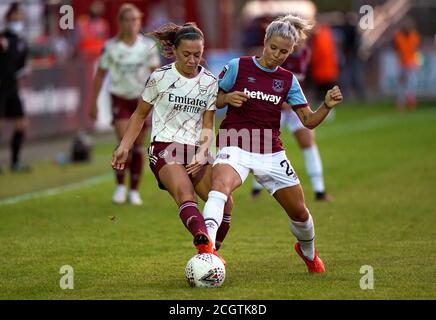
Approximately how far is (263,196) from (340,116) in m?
14.1

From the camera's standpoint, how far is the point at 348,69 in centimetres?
3359

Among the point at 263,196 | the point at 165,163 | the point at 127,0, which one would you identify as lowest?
the point at 263,196

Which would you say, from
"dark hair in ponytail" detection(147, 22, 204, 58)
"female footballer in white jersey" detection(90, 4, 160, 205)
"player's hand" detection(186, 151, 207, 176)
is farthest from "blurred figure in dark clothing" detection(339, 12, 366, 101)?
"player's hand" detection(186, 151, 207, 176)

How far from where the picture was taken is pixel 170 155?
28.0 feet

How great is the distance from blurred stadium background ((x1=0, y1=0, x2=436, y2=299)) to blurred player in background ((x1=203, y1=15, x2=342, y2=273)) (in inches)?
25.7

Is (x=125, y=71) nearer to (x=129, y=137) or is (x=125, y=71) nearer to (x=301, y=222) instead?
(x=129, y=137)

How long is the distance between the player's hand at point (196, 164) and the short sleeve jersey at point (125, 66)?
4.71 m

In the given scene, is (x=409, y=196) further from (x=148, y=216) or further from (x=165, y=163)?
(x=165, y=163)

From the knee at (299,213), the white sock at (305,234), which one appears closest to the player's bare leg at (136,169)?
the white sock at (305,234)

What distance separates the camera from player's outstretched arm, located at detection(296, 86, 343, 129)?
8.23 metres

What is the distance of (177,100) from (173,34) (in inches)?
20.9

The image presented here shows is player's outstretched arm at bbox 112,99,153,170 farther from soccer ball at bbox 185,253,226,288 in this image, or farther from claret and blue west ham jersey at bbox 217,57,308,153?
soccer ball at bbox 185,253,226,288
